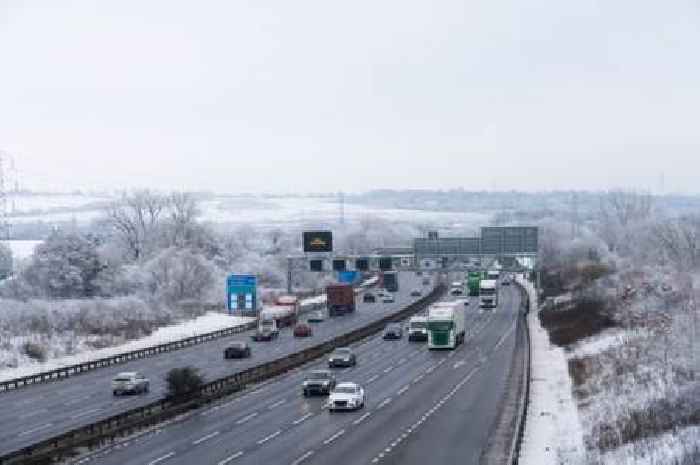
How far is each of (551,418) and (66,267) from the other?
79322 millimetres

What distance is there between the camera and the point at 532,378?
2221 inches

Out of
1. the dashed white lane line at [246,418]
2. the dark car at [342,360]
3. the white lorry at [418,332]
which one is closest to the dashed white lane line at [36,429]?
the dashed white lane line at [246,418]

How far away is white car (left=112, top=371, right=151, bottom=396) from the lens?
164 feet

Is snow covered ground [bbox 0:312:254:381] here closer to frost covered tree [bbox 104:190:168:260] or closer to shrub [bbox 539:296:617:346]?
shrub [bbox 539:296:617:346]

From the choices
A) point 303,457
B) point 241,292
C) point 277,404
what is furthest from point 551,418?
point 241,292

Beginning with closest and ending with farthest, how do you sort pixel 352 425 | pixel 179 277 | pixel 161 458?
1. pixel 161 458
2. pixel 352 425
3. pixel 179 277

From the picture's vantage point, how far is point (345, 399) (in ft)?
Answer: 143

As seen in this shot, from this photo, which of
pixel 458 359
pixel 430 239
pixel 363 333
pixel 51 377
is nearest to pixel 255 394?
pixel 51 377

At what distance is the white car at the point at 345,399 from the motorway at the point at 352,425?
0.48m

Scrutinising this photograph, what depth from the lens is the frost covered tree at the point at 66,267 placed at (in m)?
112

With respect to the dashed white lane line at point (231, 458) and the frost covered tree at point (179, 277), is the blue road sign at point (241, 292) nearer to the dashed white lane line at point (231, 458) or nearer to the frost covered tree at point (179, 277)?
the frost covered tree at point (179, 277)

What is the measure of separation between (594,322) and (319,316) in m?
30.9

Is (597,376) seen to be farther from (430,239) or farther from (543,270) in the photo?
(543,270)

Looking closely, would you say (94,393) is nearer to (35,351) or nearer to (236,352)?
(236,352)
